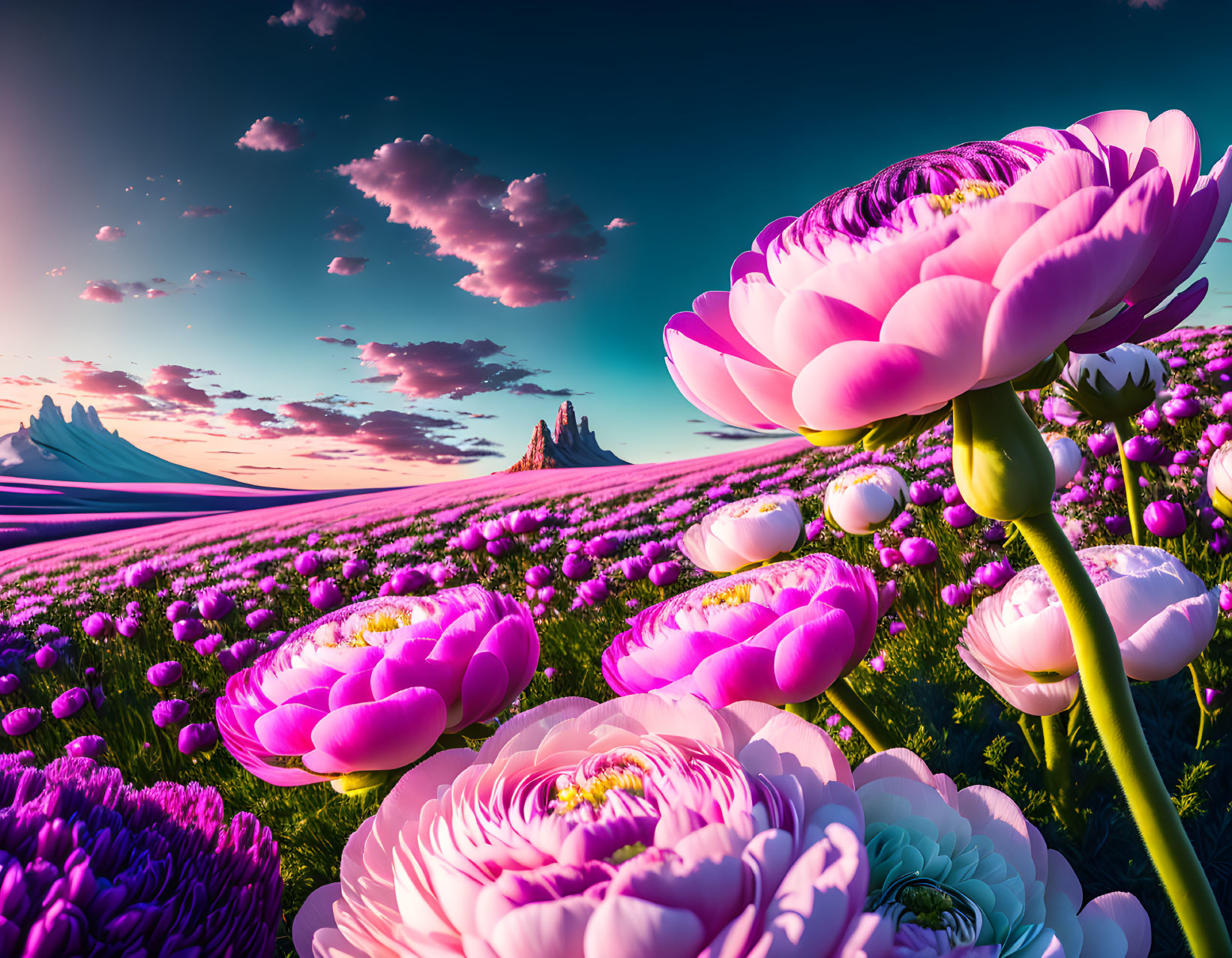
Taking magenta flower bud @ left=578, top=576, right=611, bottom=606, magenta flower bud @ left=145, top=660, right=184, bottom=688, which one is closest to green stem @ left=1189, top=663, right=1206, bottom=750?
→ magenta flower bud @ left=578, top=576, right=611, bottom=606

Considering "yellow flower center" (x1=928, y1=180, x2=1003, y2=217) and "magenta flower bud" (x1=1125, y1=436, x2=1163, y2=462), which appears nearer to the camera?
"yellow flower center" (x1=928, y1=180, x2=1003, y2=217)

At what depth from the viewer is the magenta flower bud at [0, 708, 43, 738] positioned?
2633mm

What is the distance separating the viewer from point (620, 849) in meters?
0.46

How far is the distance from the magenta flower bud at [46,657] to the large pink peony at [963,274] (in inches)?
182

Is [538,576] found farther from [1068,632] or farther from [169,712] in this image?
[1068,632]

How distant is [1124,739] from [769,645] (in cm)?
33

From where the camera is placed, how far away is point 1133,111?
1.92 ft

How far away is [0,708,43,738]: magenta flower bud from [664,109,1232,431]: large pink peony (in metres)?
3.48

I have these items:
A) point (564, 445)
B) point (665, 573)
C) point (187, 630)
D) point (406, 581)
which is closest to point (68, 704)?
point (187, 630)

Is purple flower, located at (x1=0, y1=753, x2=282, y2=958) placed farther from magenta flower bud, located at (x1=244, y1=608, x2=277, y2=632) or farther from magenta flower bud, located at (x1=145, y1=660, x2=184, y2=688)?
magenta flower bud, located at (x1=244, y1=608, x2=277, y2=632)

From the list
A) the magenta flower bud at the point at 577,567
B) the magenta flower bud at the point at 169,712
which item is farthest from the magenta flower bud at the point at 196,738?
the magenta flower bud at the point at 577,567

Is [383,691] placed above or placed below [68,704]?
above

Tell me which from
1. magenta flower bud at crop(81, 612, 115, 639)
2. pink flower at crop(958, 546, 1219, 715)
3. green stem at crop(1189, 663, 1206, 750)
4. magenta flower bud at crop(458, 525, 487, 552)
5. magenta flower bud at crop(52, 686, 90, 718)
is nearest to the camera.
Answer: pink flower at crop(958, 546, 1219, 715)

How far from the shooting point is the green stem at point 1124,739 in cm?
52
